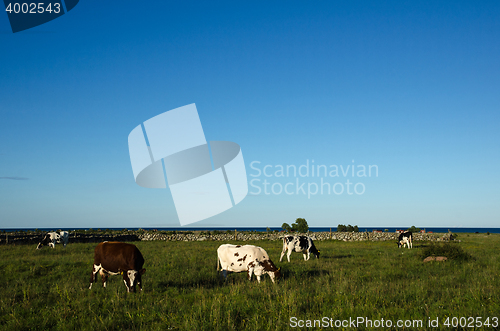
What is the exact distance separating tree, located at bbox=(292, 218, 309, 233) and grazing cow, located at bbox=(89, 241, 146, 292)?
164 ft

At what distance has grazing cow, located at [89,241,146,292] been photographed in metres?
10.6

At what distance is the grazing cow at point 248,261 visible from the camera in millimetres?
12551

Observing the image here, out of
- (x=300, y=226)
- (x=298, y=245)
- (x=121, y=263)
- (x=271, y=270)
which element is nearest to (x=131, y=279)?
(x=121, y=263)

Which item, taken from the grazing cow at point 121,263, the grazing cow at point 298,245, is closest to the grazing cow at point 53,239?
the grazing cow at point 121,263

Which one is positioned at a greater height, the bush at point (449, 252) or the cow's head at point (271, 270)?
the cow's head at point (271, 270)

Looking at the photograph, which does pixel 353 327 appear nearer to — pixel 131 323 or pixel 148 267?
pixel 131 323

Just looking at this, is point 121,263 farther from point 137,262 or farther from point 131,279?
point 131,279

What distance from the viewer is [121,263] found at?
11000 millimetres

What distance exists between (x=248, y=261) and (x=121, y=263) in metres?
4.65

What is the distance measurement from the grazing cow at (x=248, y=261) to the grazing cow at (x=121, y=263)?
133 inches

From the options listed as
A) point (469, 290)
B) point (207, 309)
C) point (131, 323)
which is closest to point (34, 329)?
point (131, 323)

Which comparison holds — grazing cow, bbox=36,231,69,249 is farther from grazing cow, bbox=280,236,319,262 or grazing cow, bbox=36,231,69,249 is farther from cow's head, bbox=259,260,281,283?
cow's head, bbox=259,260,281,283

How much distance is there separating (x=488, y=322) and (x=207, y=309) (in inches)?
244

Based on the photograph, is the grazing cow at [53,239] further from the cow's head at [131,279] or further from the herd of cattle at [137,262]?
the cow's head at [131,279]
